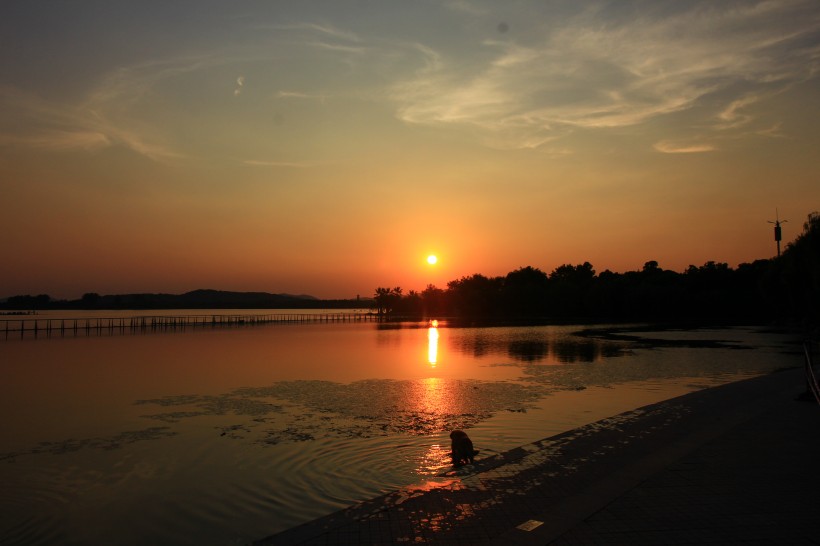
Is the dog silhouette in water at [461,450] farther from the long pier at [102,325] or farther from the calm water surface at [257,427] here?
the long pier at [102,325]

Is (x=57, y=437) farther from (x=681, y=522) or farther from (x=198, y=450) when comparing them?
(x=681, y=522)

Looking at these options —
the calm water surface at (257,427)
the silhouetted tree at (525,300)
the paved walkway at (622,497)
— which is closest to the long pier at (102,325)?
the calm water surface at (257,427)

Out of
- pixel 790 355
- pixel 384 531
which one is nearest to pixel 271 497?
pixel 384 531

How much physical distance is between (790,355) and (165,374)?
103 feet

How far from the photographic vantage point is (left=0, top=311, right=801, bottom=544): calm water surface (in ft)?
28.5

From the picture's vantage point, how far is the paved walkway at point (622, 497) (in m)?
5.57

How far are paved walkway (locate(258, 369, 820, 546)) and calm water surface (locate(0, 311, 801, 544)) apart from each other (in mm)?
1377

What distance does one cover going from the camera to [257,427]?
14547 millimetres

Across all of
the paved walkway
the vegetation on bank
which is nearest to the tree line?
the vegetation on bank

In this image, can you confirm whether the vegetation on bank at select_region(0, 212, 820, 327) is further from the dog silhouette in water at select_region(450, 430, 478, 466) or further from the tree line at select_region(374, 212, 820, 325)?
the dog silhouette in water at select_region(450, 430, 478, 466)

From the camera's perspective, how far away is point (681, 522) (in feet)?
19.0

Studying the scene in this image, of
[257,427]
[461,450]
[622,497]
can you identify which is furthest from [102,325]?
[622,497]

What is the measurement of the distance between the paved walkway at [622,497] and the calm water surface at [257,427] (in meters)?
1.38

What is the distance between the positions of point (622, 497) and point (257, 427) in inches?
398
